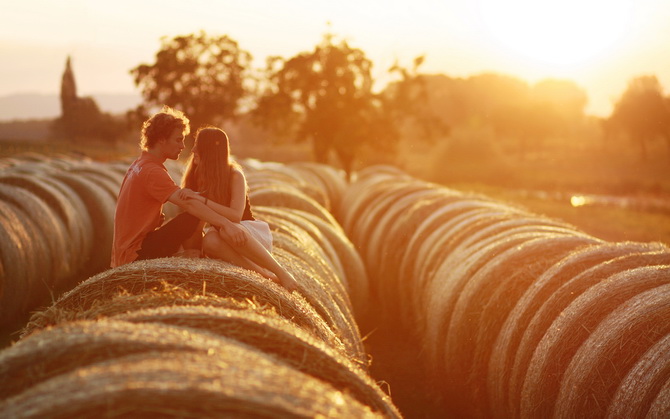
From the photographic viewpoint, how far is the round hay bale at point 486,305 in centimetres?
616

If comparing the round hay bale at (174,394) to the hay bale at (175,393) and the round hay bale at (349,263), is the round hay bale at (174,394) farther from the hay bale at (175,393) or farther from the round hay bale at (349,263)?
the round hay bale at (349,263)

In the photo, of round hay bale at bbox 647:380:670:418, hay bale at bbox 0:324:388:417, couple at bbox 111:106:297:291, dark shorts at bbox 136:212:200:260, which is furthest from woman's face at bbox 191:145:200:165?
round hay bale at bbox 647:380:670:418

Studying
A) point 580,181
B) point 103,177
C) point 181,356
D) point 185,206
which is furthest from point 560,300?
point 580,181

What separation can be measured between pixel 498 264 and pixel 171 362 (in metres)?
4.64

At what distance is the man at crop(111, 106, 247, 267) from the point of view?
5223 mm

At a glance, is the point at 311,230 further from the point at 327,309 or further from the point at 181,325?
the point at 181,325

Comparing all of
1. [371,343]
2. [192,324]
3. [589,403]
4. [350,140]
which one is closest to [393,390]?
[371,343]

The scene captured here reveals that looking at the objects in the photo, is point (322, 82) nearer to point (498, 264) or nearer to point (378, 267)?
point (378, 267)

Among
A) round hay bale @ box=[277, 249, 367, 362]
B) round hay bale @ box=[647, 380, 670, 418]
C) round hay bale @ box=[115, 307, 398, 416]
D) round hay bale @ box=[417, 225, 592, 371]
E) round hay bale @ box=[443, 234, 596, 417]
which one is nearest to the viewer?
round hay bale @ box=[115, 307, 398, 416]

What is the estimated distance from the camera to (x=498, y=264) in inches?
253

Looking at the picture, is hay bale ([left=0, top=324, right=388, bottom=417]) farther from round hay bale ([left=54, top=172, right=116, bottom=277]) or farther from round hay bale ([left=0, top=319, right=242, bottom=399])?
round hay bale ([left=54, top=172, right=116, bottom=277])

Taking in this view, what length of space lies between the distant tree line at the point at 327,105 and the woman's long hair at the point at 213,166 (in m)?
28.8

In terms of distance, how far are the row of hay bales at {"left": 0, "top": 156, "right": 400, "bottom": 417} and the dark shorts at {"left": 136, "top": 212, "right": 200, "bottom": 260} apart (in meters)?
0.81

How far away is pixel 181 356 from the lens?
2.42 m
